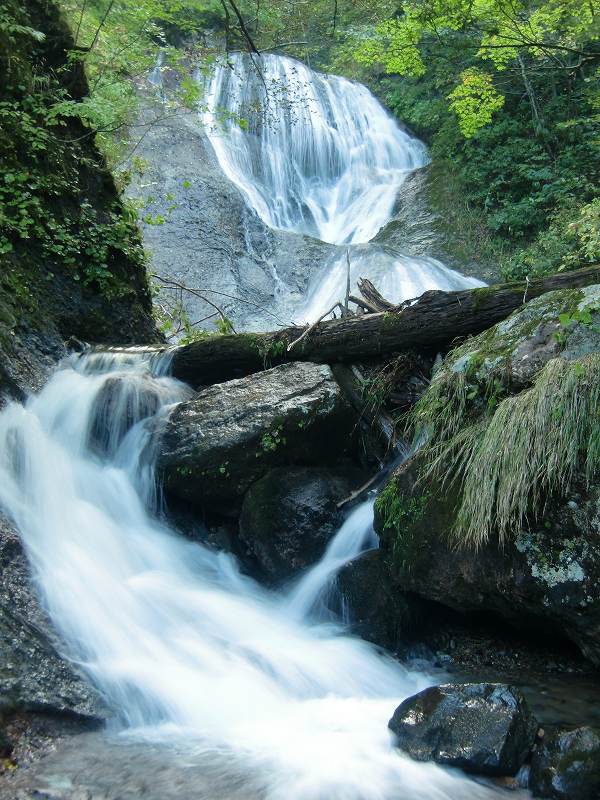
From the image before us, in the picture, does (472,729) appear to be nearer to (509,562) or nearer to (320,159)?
(509,562)

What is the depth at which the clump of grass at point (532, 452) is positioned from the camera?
11.4 feet

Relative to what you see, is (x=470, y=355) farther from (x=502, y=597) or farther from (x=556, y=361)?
(x=502, y=597)

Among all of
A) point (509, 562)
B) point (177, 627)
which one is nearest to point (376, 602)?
point (509, 562)

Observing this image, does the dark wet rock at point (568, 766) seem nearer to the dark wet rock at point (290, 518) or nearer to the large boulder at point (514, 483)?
the large boulder at point (514, 483)

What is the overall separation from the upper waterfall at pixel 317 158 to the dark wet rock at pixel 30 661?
41.9 ft

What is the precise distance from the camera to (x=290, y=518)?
5.16m

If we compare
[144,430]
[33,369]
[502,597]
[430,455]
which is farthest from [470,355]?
[33,369]

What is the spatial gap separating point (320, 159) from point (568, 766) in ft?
55.8

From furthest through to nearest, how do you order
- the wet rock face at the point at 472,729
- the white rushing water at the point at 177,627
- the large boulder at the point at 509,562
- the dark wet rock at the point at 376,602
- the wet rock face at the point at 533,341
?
1. the dark wet rock at the point at 376,602
2. the wet rock face at the point at 533,341
3. the large boulder at the point at 509,562
4. the white rushing water at the point at 177,627
5. the wet rock face at the point at 472,729

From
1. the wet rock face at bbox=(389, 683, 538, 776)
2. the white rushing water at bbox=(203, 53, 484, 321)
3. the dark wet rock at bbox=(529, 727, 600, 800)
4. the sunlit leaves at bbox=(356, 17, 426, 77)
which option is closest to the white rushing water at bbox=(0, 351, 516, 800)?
the wet rock face at bbox=(389, 683, 538, 776)

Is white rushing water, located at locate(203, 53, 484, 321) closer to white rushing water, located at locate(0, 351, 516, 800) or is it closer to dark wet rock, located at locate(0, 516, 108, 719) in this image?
white rushing water, located at locate(0, 351, 516, 800)

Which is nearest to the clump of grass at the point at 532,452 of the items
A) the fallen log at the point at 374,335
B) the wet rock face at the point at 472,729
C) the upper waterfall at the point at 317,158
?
the wet rock face at the point at 472,729

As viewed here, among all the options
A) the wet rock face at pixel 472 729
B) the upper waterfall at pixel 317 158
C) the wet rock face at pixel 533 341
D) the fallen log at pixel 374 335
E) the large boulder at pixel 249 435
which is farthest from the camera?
the upper waterfall at pixel 317 158

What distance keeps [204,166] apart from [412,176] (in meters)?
5.86
